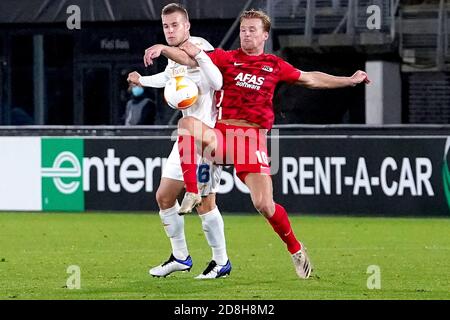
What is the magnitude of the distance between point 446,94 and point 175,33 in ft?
51.7

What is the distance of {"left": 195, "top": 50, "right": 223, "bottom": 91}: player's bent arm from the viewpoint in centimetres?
1155

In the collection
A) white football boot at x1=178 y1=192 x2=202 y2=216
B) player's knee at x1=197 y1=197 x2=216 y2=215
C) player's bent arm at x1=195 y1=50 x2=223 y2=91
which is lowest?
player's knee at x1=197 y1=197 x2=216 y2=215

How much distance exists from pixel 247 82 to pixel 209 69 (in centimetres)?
43

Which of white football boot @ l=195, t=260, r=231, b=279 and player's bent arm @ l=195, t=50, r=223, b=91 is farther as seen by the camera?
white football boot @ l=195, t=260, r=231, b=279

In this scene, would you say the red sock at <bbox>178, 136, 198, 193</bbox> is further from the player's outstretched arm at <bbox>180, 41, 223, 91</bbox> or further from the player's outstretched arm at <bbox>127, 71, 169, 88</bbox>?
the player's outstretched arm at <bbox>127, 71, 169, 88</bbox>

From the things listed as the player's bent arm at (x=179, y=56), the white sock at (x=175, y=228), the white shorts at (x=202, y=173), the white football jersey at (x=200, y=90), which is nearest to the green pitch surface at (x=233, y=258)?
the white sock at (x=175, y=228)

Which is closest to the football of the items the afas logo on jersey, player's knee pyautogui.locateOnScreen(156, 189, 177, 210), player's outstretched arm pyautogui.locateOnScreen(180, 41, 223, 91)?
player's outstretched arm pyautogui.locateOnScreen(180, 41, 223, 91)

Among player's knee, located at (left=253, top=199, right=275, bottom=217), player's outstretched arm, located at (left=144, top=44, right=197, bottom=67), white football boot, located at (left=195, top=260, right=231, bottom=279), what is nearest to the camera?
player's outstretched arm, located at (left=144, top=44, right=197, bottom=67)

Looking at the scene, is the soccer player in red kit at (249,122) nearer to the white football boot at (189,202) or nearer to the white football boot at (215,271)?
the white football boot at (189,202)

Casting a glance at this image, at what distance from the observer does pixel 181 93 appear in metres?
11.8

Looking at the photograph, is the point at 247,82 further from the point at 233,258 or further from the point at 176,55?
the point at 233,258

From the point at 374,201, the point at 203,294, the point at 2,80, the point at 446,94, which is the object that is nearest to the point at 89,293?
the point at 203,294

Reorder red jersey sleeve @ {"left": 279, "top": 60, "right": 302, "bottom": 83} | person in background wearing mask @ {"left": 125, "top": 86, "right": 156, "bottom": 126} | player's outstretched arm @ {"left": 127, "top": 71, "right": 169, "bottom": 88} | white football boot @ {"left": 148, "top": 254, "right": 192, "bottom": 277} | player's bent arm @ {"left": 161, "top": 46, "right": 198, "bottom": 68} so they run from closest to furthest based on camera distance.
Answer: player's bent arm @ {"left": 161, "top": 46, "right": 198, "bottom": 68}, red jersey sleeve @ {"left": 279, "top": 60, "right": 302, "bottom": 83}, player's outstretched arm @ {"left": 127, "top": 71, "right": 169, "bottom": 88}, white football boot @ {"left": 148, "top": 254, "right": 192, "bottom": 277}, person in background wearing mask @ {"left": 125, "top": 86, "right": 156, "bottom": 126}

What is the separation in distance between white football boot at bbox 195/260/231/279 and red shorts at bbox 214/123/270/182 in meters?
0.83
